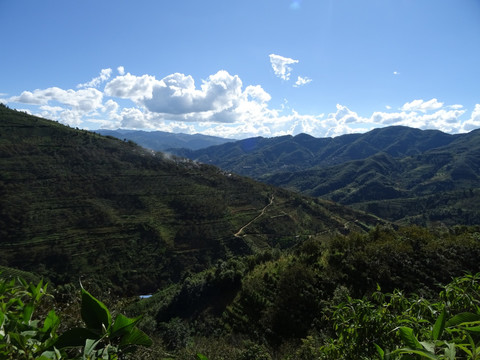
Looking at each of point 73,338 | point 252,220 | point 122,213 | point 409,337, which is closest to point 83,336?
point 73,338

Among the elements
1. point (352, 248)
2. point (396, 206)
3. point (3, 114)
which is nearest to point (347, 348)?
point (352, 248)

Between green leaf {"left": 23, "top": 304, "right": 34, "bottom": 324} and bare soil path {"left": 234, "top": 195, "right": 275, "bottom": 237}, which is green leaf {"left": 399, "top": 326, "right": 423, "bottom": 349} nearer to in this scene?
green leaf {"left": 23, "top": 304, "right": 34, "bottom": 324}

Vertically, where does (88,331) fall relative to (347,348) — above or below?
above

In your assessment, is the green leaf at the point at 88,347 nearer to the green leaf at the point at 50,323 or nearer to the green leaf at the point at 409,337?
the green leaf at the point at 50,323

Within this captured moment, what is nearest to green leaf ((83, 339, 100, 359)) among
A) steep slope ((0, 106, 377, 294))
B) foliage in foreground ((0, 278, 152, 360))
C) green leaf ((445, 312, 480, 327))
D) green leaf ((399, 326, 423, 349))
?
foliage in foreground ((0, 278, 152, 360))

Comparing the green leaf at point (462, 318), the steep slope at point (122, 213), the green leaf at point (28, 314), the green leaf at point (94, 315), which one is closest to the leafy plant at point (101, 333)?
the green leaf at point (94, 315)

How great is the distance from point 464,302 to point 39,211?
8448cm

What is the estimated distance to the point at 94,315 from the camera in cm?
149

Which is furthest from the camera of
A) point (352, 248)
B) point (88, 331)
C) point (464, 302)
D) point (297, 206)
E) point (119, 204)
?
point (297, 206)

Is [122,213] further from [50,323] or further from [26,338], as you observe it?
[26,338]

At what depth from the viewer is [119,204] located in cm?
8362

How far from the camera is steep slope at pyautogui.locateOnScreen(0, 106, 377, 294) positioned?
6009 centimetres

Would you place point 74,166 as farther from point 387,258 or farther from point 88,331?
point 88,331

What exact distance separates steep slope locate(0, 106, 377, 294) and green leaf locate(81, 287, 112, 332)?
53684 mm
